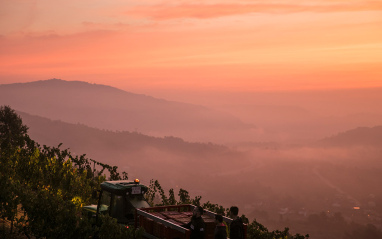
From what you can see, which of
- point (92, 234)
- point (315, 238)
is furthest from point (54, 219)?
point (315, 238)

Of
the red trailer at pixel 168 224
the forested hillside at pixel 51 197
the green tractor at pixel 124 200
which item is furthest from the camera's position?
the green tractor at pixel 124 200

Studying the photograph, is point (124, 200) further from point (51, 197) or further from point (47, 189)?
point (47, 189)

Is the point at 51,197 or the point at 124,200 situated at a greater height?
the point at 124,200

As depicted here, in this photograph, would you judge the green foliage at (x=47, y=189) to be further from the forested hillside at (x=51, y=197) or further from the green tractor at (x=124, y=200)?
the green tractor at (x=124, y=200)

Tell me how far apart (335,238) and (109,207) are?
18642 centimetres

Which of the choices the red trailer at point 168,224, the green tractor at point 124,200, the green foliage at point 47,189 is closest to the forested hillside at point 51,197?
the green foliage at point 47,189

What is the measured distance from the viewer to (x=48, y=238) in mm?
15445

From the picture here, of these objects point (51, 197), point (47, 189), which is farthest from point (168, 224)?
point (47, 189)

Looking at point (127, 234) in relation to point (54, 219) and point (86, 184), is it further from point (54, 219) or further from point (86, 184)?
point (86, 184)

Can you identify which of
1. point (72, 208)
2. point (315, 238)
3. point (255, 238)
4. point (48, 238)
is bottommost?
point (315, 238)

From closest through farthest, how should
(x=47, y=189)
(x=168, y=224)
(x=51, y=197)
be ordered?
(x=168, y=224), (x=51, y=197), (x=47, y=189)

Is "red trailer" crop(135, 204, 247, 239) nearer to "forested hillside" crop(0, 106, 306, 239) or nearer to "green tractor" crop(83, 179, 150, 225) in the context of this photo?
"forested hillside" crop(0, 106, 306, 239)

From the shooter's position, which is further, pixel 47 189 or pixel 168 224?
pixel 47 189

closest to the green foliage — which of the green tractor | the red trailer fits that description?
the red trailer
